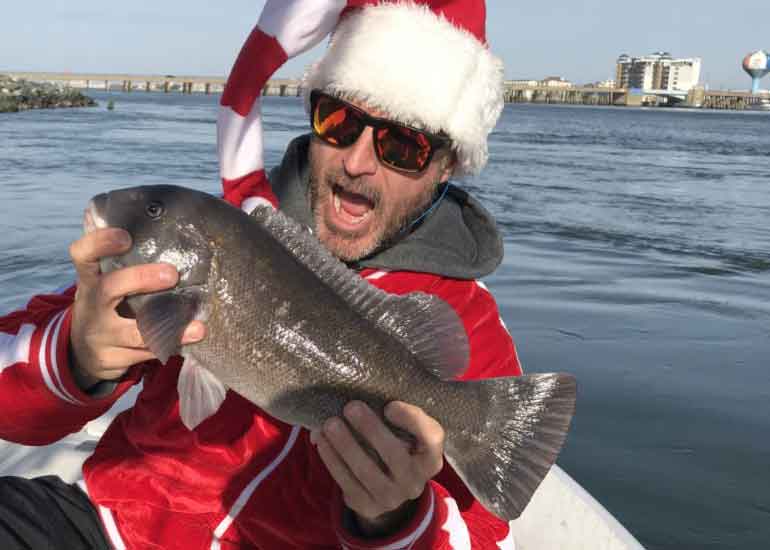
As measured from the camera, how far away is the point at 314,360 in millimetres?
2344

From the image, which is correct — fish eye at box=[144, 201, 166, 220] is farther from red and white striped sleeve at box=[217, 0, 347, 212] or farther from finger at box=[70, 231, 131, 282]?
red and white striped sleeve at box=[217, 0, 347, 212]

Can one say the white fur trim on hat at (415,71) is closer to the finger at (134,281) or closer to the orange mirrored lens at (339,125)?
the orange mirrored lens at (339,125)

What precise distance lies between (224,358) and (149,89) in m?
196

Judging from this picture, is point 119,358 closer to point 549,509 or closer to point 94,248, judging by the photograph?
point 94,248

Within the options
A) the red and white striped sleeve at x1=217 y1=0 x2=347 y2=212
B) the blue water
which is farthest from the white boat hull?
the red and white striped sleeve at x1=217 y1=0 x2=347 y2=212

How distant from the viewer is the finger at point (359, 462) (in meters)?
2.22

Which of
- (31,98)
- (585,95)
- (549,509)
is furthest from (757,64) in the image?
(549,509)

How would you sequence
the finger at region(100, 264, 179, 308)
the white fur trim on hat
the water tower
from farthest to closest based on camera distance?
the water tower, the white fur trim on hat, the finger at region(100, 264, 179, 308)

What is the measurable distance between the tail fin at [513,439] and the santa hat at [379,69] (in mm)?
1385

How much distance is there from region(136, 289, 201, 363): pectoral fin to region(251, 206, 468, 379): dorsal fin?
16.5 inches

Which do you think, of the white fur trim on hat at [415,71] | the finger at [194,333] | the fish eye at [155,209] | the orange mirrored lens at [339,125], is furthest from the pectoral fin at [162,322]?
the white fur trim on hat at [415,71]

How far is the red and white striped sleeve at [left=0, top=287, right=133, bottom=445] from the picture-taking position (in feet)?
8.05

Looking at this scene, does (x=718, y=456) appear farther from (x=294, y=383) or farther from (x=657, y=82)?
(x=657, y=82)

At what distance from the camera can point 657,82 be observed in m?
191
